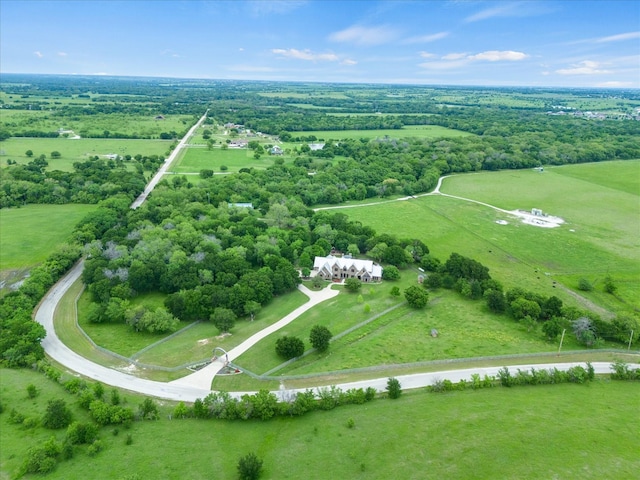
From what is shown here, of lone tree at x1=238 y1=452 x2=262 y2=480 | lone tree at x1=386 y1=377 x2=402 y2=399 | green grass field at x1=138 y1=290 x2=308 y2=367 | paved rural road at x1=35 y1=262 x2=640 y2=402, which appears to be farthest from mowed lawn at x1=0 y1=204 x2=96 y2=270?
lone tree at x1=386 y1=377 x2=402 y2=399

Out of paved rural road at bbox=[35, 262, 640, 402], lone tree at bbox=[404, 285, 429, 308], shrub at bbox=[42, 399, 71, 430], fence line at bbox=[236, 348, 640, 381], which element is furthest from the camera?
lone tree at bbox=[404, 285, 429, 308]

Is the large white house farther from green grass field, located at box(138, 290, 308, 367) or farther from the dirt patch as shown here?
the dirt patch

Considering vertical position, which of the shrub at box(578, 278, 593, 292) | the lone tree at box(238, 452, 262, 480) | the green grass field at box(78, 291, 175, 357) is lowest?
the green grass field at box(78, 291, 175, 357)

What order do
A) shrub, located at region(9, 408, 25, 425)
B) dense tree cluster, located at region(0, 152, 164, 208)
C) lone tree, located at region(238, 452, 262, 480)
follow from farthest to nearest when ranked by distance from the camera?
1. dense tree cluster, located at region(0, 152, 164, 208)
2. shrub, located at region(9, 408, 25, 425)
3. lone tree, located at region(238, 452, 262, 480)

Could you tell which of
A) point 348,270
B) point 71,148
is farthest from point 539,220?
point 71,148

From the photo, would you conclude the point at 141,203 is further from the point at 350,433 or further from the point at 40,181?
the point at 350,433

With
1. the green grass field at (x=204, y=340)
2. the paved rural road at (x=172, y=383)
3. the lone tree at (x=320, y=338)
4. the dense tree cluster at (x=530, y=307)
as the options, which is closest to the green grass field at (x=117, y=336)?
the green grass field at (x=204, y=340)

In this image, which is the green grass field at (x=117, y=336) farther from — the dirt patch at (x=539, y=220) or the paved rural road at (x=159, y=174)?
the dirt patch at (x=539, y=220)
